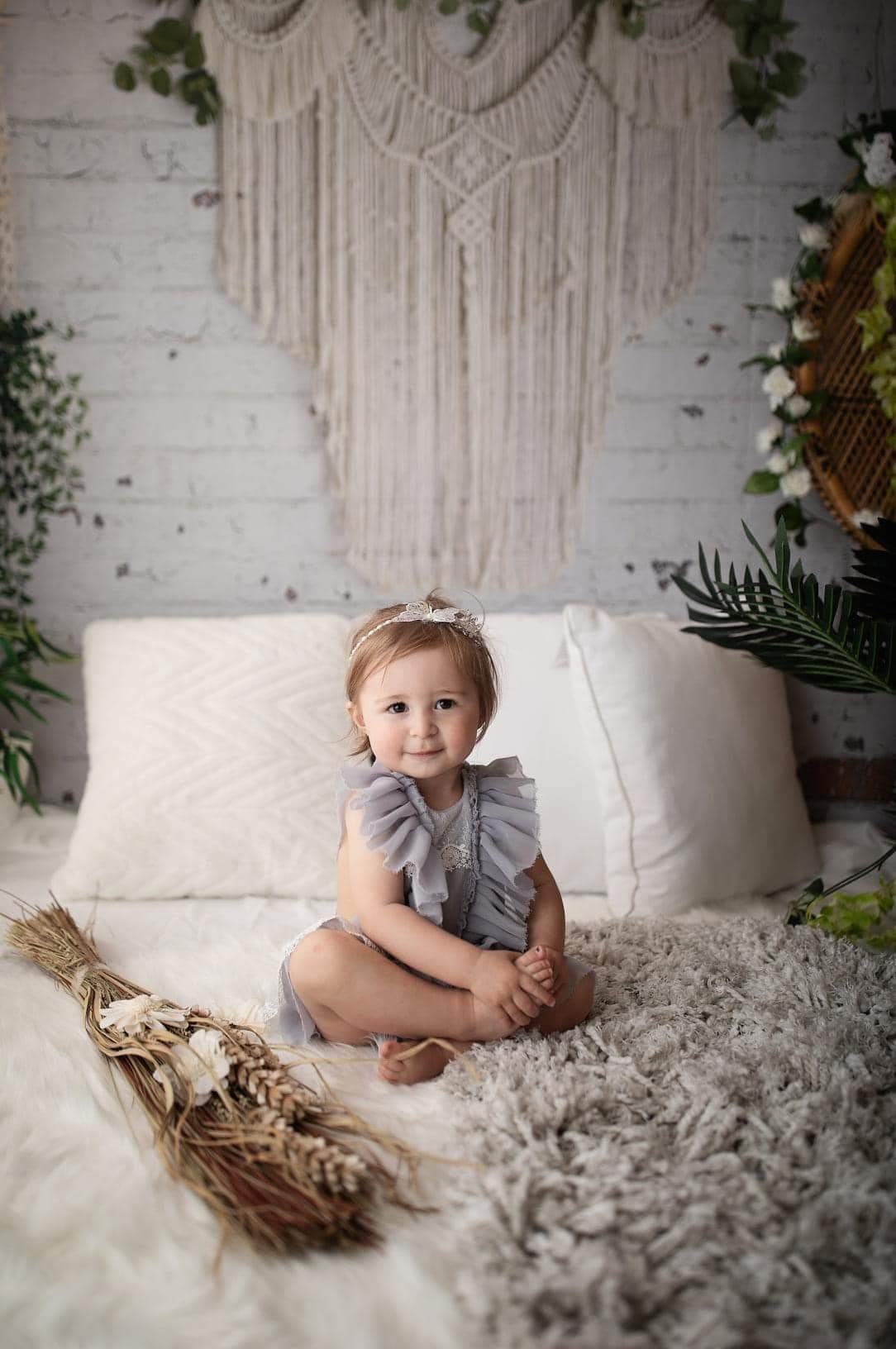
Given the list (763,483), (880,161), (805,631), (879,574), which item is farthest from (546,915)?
(880,161)

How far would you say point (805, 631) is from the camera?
1405mm

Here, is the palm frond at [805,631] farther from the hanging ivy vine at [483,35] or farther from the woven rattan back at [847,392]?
the hanging ivy vine at [483,35]

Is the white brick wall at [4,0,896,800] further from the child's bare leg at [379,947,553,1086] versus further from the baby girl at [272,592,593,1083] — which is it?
the child's bare leg at [379,947,553,1086]

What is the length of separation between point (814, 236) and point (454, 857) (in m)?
1.50

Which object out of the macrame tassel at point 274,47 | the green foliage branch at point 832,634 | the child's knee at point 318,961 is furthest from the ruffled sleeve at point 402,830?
the macrame tassel at point 274,47

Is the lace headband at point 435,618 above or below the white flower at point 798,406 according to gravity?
below

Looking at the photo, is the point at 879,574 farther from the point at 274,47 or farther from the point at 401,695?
the point at 274,47

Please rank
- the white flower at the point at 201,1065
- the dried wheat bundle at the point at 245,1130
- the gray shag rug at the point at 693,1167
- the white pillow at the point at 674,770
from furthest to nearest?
the white pillow at the point at 674,770 < the white flower at the point at 201,1065 < the dried wheat bundle at the point at 245,1130 < the gray shag rug at the point at 693,1167

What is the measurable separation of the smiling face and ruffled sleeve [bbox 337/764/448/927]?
1.3 inches

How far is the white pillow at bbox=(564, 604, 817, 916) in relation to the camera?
1.58 metres

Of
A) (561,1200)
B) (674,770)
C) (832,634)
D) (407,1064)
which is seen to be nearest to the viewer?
(561,1200)

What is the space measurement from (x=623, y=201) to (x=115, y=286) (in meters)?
1.04

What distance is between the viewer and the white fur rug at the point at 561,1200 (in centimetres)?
68

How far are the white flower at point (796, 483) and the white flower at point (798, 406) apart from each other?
0.11 m
